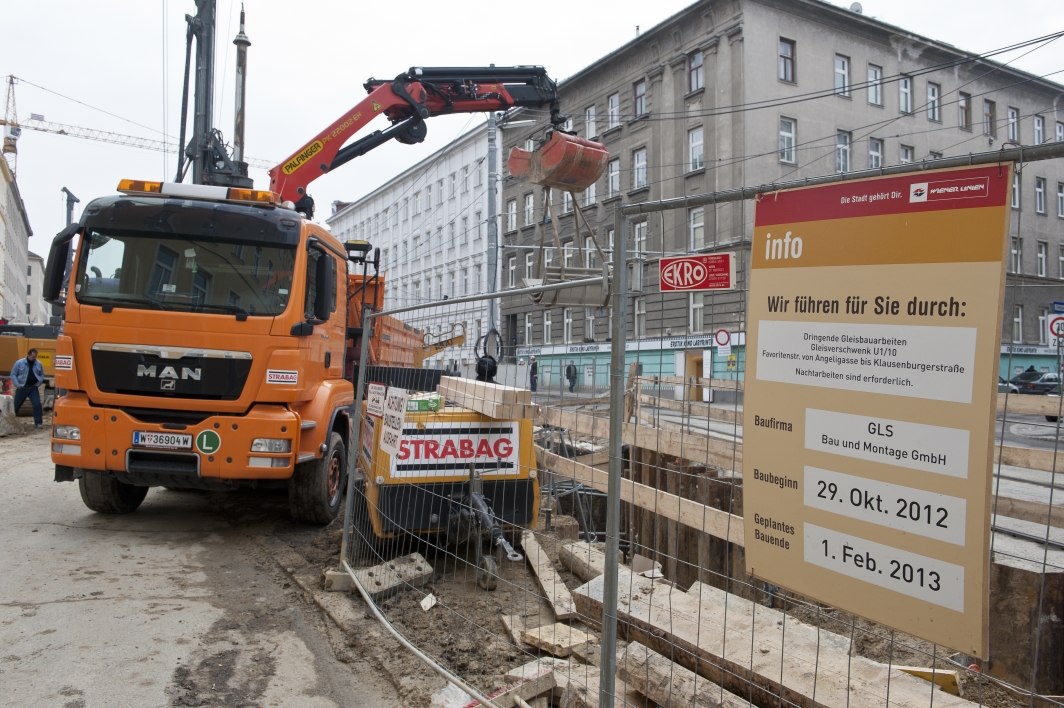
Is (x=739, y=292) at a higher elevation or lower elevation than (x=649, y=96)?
lower

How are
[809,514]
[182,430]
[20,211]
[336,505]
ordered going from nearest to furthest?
[809,514] < [182,430] < [336,505] < [20,211]

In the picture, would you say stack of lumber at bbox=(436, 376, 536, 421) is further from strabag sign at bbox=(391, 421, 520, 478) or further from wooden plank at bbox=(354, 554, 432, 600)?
wooden plank at bbox=(354, 554, 432, 600)

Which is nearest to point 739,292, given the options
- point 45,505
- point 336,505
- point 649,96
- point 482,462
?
point 482,462

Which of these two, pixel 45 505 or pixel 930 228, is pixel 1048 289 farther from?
pixel 45 505

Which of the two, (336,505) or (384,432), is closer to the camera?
(384,432)

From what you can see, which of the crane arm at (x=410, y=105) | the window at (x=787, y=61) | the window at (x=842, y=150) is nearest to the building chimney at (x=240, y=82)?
the crane arm at (x=410, y=105)

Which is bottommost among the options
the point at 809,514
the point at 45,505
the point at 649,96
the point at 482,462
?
the point at 45,505

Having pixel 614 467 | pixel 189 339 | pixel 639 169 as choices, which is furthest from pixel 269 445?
pixel 639 169

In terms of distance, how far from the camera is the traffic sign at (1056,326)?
2106mm

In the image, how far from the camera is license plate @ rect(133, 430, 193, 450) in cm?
636

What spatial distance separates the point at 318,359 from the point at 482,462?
9.12ft

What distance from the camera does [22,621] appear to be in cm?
462

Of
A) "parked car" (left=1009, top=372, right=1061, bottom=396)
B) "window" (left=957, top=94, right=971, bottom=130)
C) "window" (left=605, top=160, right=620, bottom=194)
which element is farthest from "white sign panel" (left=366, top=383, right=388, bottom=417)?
"window" (left=957, top=94, right=971, bottom=130)

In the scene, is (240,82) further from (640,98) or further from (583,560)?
(640,98)
